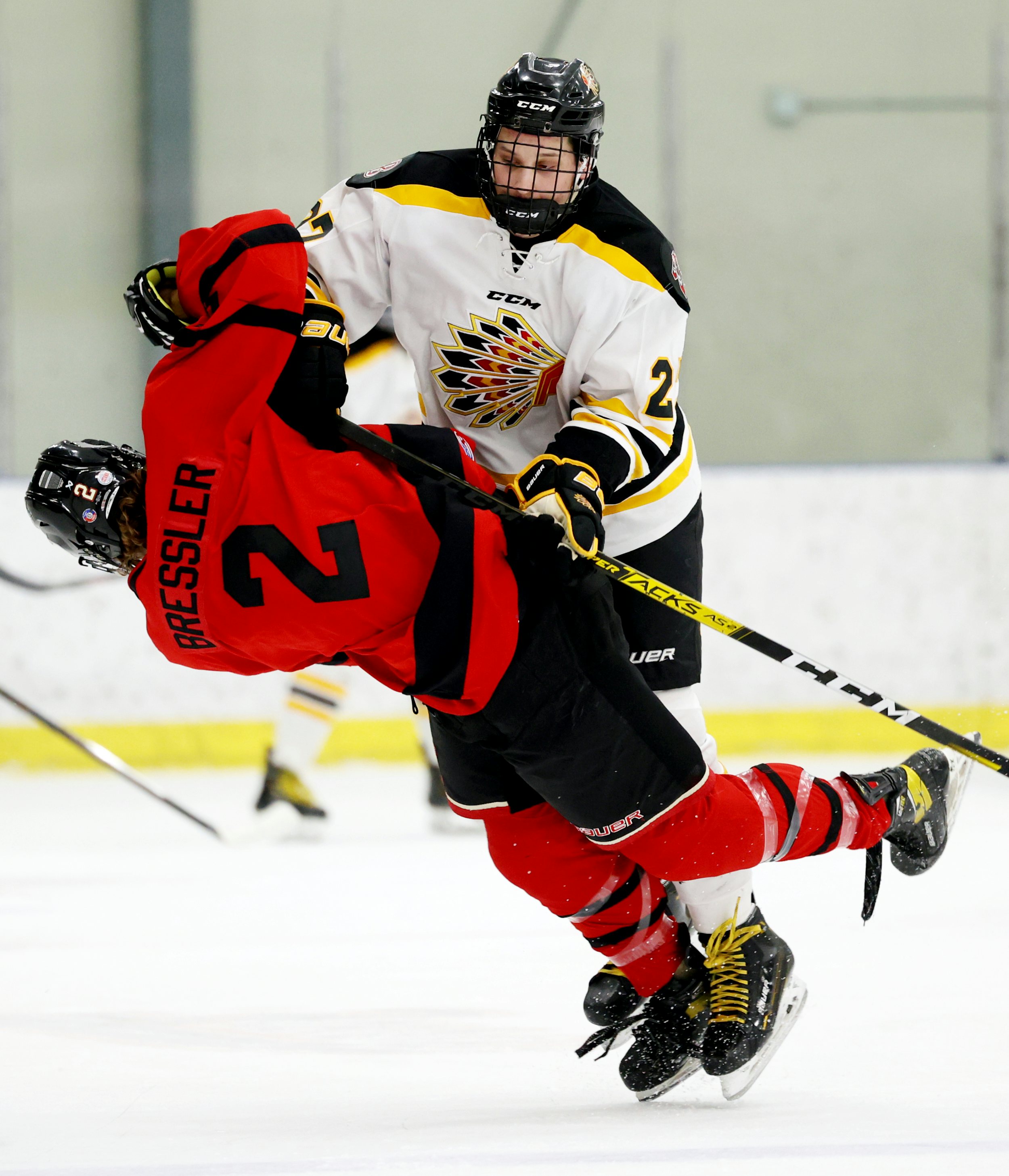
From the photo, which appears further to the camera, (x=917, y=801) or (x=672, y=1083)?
(x=917, y=801)

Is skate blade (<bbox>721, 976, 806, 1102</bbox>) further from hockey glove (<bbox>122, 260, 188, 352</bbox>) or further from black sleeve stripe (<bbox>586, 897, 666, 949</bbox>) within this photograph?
hockey glove (<bbox>122, 260, 188, 352</bbox>)

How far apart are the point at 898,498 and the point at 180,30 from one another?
9.72 ft

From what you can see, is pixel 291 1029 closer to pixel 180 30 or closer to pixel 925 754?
pixel 925 754

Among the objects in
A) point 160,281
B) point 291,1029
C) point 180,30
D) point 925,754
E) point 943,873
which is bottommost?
point 943,873

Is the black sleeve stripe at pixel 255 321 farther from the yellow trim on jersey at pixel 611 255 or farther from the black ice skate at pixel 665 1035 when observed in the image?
the black ice skate at pixel 665 1035

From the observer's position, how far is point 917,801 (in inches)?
73.3

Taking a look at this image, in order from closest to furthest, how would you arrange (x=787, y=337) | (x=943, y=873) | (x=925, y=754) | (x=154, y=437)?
(x=154, y=437), (x=925, y=754), (x=943, y=873), (x=787, y=337)

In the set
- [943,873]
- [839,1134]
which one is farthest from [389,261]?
[943,873]

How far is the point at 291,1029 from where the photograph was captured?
6.55 ft

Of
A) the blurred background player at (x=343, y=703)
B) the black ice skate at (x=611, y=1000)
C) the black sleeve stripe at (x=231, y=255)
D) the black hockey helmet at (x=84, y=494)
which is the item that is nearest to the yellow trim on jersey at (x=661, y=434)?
the black sleeve stripe at (x=231, y=255)

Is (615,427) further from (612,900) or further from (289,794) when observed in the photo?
(289,794)

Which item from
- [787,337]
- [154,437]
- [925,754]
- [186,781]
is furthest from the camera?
[787,337]

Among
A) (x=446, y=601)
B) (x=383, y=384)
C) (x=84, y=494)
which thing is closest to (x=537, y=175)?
(x=446, y=601)

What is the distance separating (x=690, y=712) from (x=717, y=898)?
23 cm
